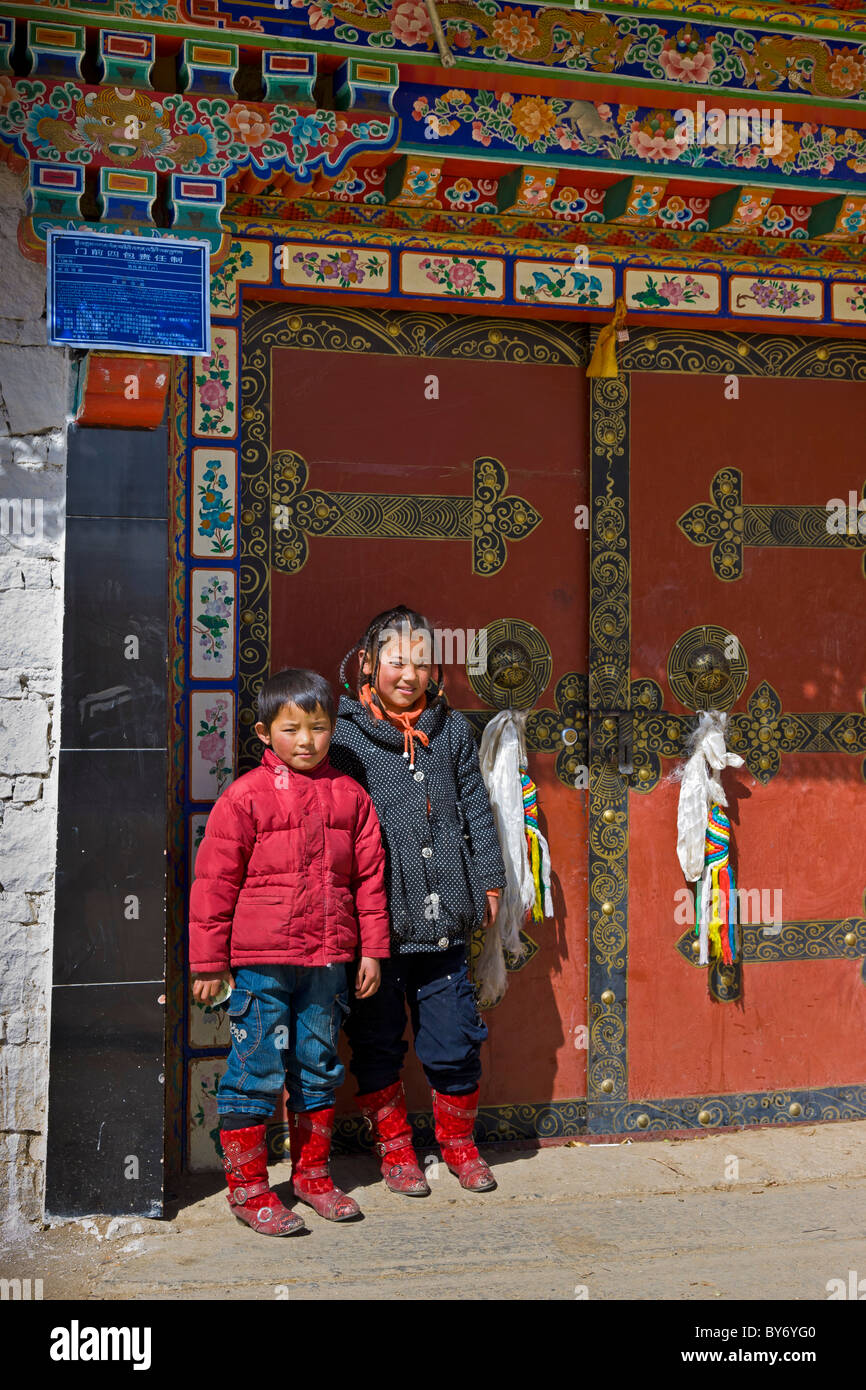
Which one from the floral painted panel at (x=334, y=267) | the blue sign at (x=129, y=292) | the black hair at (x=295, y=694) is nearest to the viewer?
the blue sign at (x=129, y=292)

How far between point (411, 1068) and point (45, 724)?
5.37ft

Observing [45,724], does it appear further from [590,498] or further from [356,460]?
[590,498]

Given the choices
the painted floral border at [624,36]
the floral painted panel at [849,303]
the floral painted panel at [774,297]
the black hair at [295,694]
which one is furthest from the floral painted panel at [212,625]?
the floral painted panel at [849,303]

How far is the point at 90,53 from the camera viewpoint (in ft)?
11.9

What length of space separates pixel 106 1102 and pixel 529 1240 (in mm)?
1224

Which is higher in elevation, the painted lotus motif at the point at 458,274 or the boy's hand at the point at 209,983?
the painted lotus motif at the point at 458,274

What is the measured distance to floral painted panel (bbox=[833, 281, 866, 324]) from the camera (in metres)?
4.76

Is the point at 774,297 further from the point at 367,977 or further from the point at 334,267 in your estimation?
the point at 367,977

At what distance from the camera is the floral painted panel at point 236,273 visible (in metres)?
4.20

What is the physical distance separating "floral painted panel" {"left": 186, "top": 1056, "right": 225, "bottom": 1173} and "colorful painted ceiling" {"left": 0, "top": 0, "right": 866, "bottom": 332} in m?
2.41

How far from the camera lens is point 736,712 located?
471 centimetres

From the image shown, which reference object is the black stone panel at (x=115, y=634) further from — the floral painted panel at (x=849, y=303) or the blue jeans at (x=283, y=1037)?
the floral painted panel at (x=849, y=303)

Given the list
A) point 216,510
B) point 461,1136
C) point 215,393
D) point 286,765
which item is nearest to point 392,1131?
point 461,1136

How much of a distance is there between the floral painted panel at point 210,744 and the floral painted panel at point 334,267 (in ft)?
4.39
